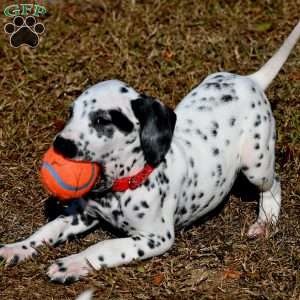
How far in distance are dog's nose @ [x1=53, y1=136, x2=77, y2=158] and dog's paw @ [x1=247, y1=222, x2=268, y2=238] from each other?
1.79 metres

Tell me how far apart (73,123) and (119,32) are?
147 inches

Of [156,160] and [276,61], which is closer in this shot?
[156,160]

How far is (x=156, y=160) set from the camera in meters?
5.79

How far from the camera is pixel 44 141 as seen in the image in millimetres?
7695

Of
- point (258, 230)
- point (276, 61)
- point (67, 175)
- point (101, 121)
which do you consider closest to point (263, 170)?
point (258, 230)

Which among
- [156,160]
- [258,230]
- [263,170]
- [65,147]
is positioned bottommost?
[258,230]

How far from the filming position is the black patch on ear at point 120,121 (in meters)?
5.55

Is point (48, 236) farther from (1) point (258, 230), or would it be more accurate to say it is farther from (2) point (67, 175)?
(1) point (258, 230)

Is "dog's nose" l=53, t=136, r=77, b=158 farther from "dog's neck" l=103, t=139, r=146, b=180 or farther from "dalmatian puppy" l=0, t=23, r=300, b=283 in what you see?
"dog's neck" l=103, t=139, r=146, b=180

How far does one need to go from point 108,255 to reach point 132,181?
0.55m

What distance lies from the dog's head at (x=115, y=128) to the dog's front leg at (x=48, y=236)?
82 cm

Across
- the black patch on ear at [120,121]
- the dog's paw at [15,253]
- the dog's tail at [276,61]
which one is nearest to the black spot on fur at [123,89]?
the black patch on ear at [120,121]

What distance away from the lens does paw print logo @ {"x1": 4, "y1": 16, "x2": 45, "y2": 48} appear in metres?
8.88

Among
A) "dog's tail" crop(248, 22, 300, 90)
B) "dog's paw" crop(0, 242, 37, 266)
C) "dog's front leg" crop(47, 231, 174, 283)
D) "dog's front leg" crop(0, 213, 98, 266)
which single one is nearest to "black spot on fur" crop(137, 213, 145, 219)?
"dog's front leg" crop(47, 231, 174, 283)
